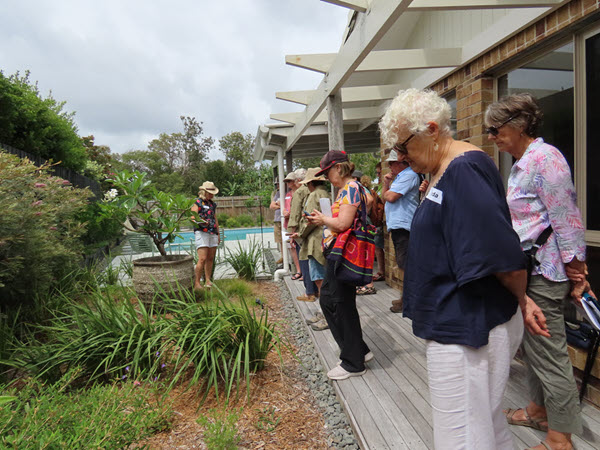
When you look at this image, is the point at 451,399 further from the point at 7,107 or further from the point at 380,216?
the point at 7,107

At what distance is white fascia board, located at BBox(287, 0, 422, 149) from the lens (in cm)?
239

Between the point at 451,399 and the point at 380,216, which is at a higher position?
the point at 380,216

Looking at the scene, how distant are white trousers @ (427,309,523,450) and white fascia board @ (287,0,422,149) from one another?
6.46 feet

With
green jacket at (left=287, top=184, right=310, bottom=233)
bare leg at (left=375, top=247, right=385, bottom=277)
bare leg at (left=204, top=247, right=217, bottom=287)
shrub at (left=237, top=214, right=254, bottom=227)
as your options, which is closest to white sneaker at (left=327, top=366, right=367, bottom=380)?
green jacket at (left=287, top=184, right=310, bottom=233)

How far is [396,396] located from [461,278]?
5.50 feet

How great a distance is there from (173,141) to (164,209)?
47.5m

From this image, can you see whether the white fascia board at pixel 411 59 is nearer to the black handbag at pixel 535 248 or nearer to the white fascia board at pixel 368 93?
the white fascia board at pixel 368 93

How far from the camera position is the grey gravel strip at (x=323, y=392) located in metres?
2.31

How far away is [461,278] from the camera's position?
116 centimetres

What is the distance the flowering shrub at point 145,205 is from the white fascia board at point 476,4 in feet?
12.2

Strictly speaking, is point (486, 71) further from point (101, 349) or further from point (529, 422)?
point (101, 349)

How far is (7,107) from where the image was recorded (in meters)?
5.73

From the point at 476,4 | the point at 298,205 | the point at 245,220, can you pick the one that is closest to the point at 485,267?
the point at 476,4

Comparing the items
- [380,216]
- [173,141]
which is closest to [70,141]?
[380,216]
